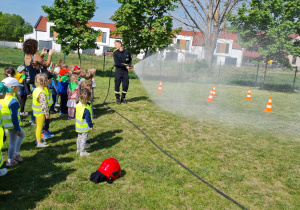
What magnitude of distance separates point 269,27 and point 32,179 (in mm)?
19429

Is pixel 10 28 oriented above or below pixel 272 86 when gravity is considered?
above

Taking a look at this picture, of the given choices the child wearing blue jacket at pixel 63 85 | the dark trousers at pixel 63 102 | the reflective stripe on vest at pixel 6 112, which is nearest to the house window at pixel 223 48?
the child wearing blue jacket at pixel 63 85

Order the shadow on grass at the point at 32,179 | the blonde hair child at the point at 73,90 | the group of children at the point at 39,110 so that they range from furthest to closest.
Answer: the blonde hair child at the point at 73,90
the group of children at the point at 39,110
the shadow on grass at the point at 32,179

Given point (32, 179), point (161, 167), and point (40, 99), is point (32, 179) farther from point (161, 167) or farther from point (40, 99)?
point (161, 167)

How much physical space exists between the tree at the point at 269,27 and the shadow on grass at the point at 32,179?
716 inches

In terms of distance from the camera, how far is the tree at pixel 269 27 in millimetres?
17734

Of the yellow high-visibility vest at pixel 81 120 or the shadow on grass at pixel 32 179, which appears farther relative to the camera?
the yellow high-visibility vest at pixel 81 120

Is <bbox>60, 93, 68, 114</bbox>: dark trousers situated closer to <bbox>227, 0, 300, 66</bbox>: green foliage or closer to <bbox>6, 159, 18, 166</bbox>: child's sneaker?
<bbox>6, 159, 18, 166</bbox>: child's sneaker

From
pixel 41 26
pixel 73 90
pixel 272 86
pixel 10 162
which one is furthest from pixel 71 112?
pixel 41 26

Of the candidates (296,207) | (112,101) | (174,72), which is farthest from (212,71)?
(296,207)

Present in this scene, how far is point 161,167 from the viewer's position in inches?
179

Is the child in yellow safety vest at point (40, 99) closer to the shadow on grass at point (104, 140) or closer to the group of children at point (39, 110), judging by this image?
the group of children at point (39, 110)

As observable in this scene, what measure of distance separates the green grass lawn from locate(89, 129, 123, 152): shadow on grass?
23 millimetres

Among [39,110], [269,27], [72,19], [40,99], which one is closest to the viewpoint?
[40,99]
